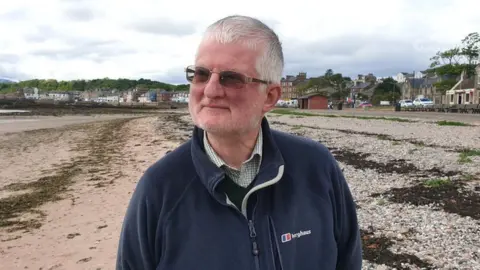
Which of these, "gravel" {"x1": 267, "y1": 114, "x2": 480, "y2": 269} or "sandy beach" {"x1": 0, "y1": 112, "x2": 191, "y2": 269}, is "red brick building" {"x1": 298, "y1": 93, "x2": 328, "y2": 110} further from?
"sandy beach" {"x1": 0, "y1": 112, "x2": 191, "y2": 269}

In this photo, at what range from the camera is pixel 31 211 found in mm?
8859

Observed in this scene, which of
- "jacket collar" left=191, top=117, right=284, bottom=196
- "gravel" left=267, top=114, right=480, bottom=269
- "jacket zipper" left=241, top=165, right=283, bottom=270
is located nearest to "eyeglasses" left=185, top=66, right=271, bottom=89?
"jacket collar" left=191, top=117, right=284, bottom=196

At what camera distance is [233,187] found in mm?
1835

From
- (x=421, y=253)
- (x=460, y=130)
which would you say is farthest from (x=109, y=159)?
(x=460, y=130)

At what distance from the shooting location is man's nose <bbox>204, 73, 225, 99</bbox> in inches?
71.4

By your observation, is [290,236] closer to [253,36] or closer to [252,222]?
[252,222]

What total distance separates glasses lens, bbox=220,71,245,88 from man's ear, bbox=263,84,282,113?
172mm

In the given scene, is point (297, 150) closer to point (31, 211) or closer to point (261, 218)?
point (261, 218)

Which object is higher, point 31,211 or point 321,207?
point 321,207

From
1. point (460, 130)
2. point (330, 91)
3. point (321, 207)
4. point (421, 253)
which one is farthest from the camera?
point (330, 91)

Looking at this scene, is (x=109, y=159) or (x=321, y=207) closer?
(x=321, y=207)

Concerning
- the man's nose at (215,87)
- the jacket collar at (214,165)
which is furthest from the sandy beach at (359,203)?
the man's nose at (215,87)

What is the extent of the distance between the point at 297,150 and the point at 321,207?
0.30m

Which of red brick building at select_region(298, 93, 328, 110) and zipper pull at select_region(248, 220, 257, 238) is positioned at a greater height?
red brick building at select_region(298, 93, 328, 110)
